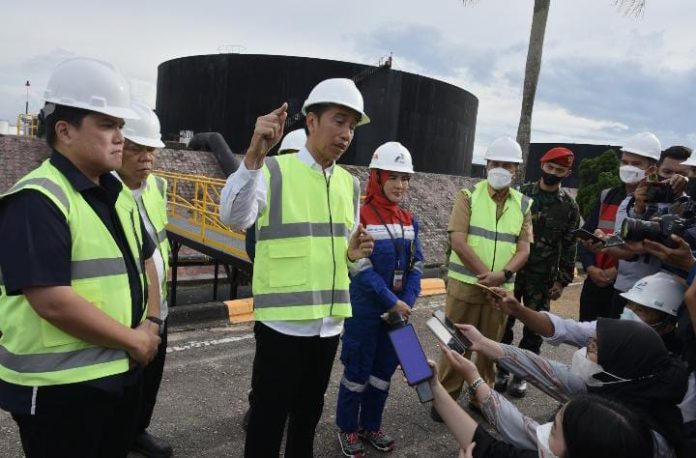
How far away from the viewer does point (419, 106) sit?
25984 millimetres

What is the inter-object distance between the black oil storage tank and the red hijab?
20.0 meters

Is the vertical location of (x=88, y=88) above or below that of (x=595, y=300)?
above

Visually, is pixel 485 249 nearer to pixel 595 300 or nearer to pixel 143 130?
pixel 595 300

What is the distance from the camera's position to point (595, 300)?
14.0 feet

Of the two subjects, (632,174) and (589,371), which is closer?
(589,371)

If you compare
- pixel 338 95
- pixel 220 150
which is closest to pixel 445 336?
pixel 338 95

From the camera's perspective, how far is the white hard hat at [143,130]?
102 inches

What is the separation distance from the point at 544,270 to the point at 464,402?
4.45 feet

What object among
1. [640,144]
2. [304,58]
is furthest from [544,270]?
[304,58]

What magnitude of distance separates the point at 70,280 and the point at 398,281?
6.81 feet

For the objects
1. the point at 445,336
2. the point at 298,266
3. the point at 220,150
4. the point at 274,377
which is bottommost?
the point at 274,377

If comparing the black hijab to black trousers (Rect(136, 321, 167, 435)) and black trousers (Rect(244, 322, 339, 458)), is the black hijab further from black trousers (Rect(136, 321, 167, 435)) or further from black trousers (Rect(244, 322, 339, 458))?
black trousers (Rect(136, 321, 167, 435))

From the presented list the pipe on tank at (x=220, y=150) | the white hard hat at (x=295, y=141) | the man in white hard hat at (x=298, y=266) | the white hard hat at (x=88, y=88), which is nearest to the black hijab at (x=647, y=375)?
the man in white hard hat at (x=298, y=266)

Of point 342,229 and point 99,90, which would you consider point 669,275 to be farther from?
point 99,90
